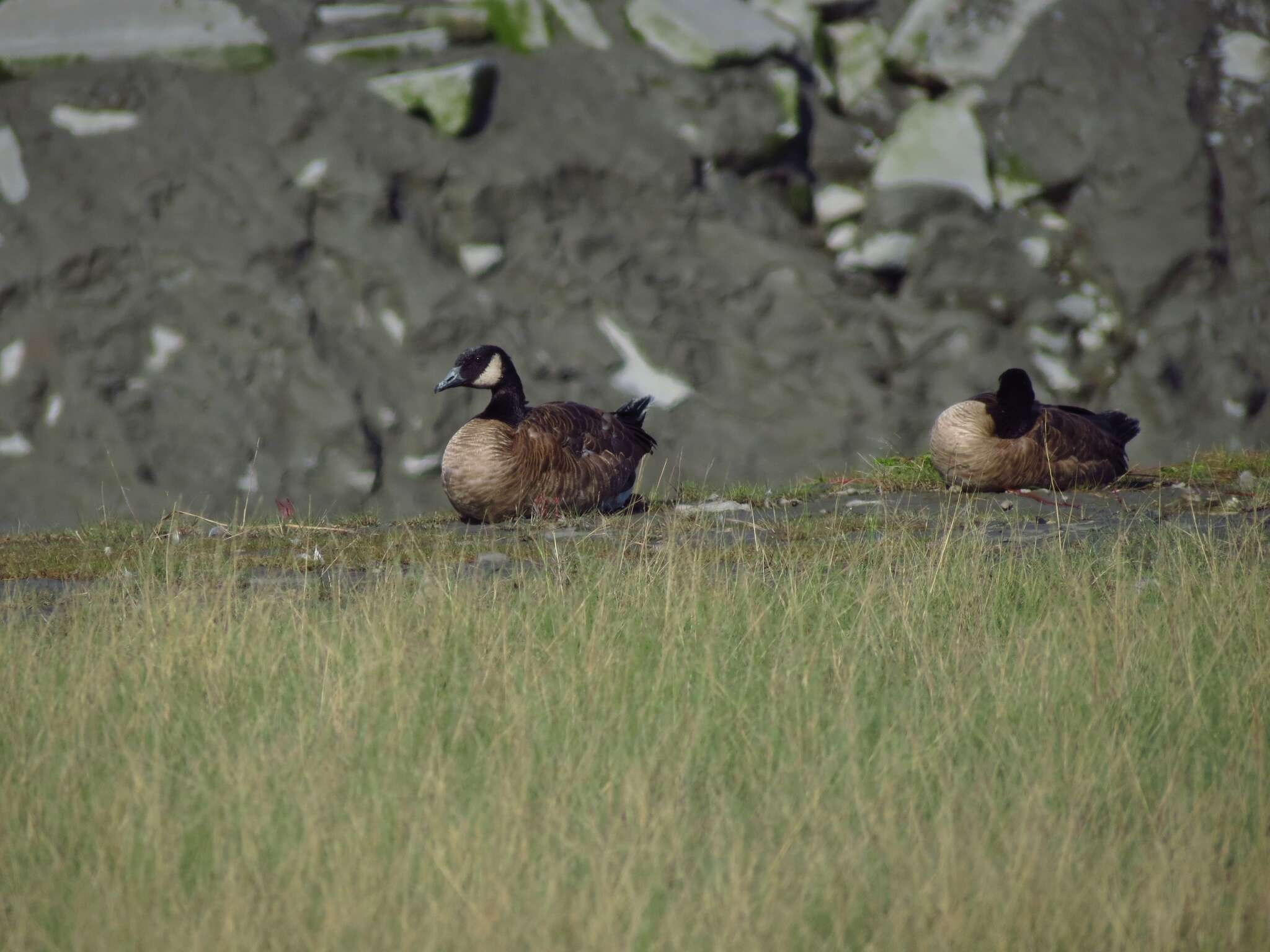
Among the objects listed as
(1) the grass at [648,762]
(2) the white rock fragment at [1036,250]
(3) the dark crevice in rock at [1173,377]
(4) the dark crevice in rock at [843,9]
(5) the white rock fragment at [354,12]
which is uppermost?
(4) the dark crevice in rock at [843,9]

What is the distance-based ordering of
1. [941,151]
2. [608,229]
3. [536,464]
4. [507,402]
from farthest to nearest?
[941,151]
[608,229]
[507,402]
[536,464]

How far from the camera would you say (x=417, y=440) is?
1070 cm

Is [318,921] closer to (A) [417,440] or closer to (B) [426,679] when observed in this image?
(B) [426,679]

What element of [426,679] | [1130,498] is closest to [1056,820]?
[426,679]

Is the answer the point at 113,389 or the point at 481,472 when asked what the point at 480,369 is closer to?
the point at 481,472

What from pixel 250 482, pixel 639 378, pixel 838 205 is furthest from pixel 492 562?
pixel 838 205

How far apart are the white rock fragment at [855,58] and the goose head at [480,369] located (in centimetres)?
566

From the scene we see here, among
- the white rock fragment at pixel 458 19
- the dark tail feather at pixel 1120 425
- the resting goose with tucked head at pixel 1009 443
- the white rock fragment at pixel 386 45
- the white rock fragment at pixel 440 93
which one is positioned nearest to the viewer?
the resting goose with tucked head at pixel 1009 443

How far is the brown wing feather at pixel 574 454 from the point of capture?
8.22 meters

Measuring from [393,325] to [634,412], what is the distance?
2.37 m

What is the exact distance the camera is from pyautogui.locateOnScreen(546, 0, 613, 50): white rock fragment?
11.8m

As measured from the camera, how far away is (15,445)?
1029 centimetres

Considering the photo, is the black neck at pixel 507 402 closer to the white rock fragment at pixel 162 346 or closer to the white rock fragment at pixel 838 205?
the white rock fragment at pixel 162 346

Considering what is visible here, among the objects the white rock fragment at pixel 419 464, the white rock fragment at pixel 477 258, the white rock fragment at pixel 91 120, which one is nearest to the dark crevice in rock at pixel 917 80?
the white rock fragment at pixel 477 258
